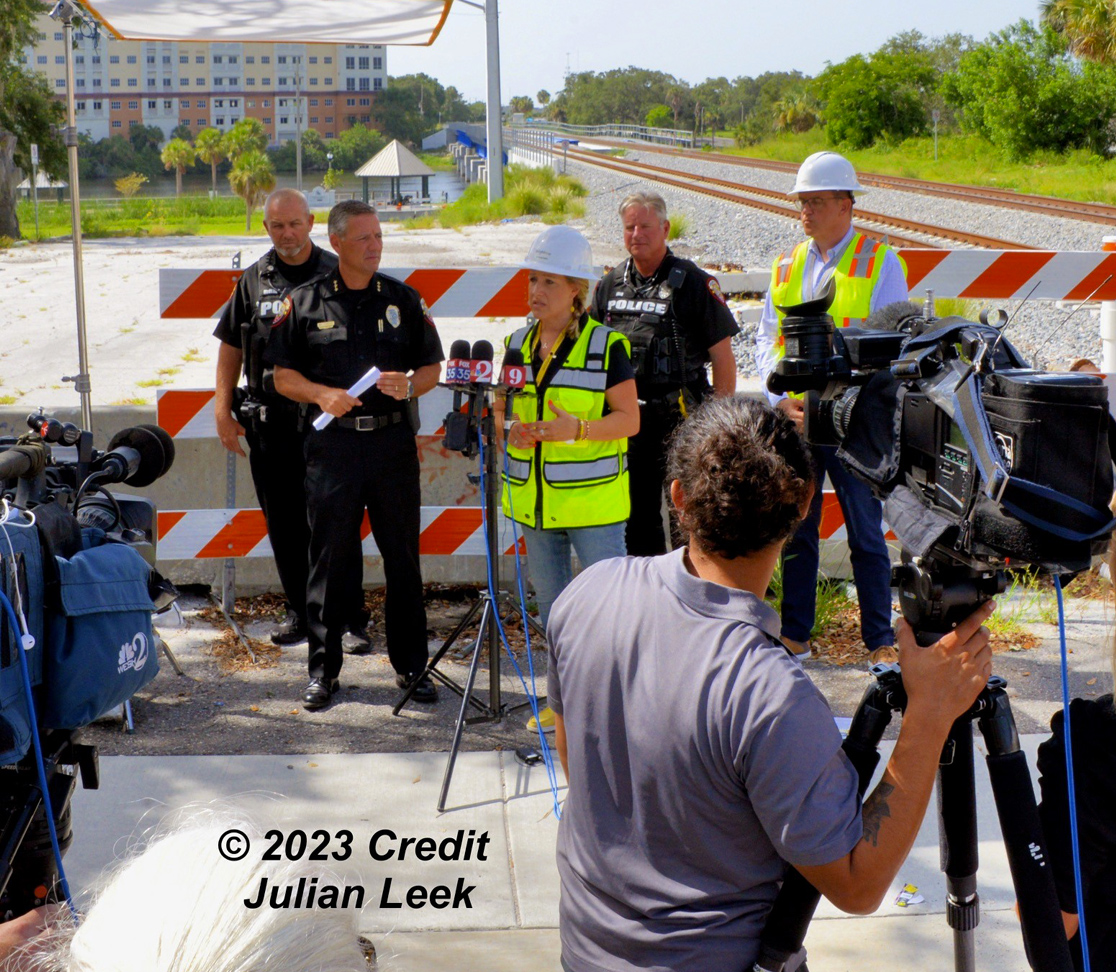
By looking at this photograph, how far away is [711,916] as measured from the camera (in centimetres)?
197

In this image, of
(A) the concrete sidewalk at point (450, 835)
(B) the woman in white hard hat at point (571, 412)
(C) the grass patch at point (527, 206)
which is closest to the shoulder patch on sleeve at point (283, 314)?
(B) the woman in white hard hat at point (571, 412)

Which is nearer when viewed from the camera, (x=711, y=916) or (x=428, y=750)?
(x=711, y=916)

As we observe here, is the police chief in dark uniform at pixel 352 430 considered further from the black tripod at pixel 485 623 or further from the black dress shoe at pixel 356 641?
the black dress shoe at pixel 356 641

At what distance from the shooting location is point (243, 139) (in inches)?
3063

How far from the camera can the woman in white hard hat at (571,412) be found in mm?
4621

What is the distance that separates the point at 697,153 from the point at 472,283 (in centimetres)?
6245

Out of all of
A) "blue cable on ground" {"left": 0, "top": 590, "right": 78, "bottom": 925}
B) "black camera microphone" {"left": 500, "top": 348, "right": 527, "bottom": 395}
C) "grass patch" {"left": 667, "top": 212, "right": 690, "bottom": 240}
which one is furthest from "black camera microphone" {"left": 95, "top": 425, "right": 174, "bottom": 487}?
"grass patch" {"left": 667, "top": 212, "right": 690, "bottom": 240}

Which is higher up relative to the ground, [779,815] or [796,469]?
[796,469]

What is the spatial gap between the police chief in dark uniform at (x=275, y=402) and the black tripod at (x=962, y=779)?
3.66 metres

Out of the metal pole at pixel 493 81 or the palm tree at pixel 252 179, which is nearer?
the metal pole at pixel 493 81

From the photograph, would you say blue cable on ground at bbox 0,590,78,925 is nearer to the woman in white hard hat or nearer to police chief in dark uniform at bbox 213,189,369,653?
the woman in white hard hat

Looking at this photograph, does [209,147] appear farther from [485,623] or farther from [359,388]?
[485,623]

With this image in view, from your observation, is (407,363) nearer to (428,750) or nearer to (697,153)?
(428,750)

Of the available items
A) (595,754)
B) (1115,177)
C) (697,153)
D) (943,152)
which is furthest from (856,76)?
(595,754)
